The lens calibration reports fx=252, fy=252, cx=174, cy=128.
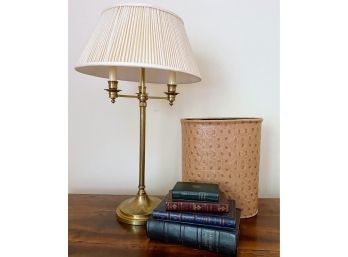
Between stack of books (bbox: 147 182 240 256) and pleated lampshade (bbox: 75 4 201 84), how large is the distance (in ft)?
1.00

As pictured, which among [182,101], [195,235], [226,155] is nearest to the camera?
[195,235]

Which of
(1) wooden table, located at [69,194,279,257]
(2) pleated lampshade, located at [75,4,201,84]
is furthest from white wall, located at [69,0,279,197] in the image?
(2) pleated lampshade, located at [75,4,201,84]

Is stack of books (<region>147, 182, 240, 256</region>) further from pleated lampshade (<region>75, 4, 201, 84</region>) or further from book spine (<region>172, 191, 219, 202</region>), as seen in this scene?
pleated lampshade (<region>75, 4, 201, 84</region>)

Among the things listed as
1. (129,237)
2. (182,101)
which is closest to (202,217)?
(129,237)

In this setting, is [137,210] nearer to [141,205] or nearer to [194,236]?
[141,205]

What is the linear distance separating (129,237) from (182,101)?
0.59m

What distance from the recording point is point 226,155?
0.70m

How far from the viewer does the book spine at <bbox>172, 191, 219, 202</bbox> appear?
1.97 ft

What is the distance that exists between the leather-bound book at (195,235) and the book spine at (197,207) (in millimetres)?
33

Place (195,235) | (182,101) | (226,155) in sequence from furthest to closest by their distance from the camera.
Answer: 1. (182,101)
2. (226,155)
3. (195,235)

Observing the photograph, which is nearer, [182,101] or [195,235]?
[195,235]

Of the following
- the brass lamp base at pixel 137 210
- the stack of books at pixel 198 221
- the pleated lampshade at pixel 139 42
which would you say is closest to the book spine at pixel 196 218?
the stack of books at pixel 198 221
